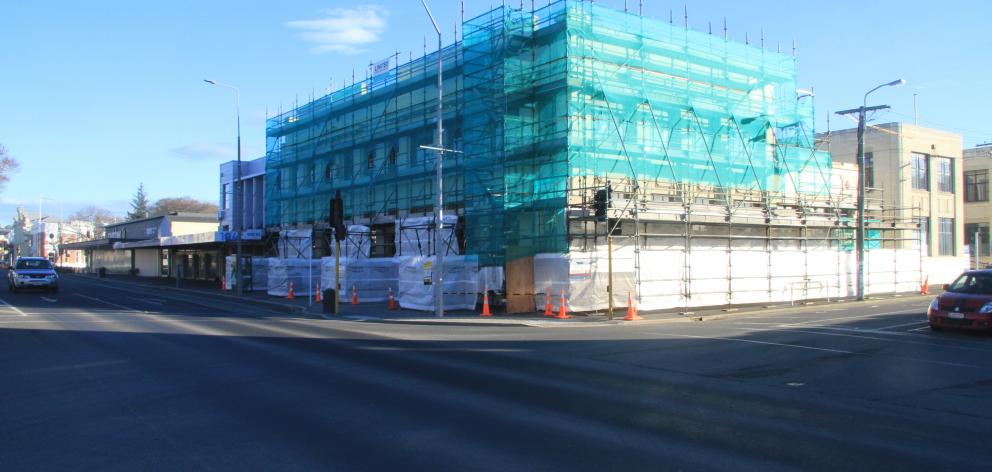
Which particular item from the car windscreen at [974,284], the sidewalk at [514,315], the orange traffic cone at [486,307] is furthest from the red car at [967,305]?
the orange traffic cone at [486,307]

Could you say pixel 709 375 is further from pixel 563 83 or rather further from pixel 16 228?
pixel 16 228

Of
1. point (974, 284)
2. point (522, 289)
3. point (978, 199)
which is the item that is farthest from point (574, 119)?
point (978, 199)

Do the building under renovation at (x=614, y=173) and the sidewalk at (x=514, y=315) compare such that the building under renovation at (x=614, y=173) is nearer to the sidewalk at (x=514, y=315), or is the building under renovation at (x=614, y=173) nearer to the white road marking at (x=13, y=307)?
the sidewalk at (x=514, y=315)

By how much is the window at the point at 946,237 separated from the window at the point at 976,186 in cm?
960

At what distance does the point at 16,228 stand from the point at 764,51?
15125 centimetres

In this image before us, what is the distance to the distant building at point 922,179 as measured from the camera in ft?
141

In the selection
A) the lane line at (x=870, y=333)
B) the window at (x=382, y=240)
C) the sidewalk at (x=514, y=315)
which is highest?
the window at (x=382, y=240)

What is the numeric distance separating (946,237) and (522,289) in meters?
36.8

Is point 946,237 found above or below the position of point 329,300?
above

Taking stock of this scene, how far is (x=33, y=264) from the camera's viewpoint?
125 ft

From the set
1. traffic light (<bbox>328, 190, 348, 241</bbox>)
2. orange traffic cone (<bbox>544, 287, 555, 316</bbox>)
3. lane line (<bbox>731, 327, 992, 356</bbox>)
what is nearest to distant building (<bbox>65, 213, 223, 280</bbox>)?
traffic light (<bbox>328, 190, 348, 241</bbox>)

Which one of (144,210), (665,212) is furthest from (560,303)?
(144,210)

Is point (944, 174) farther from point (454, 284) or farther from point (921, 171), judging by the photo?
point (454, 284)

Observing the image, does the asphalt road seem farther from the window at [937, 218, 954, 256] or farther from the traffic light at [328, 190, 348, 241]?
the window at [937, 218, 954, 256]
